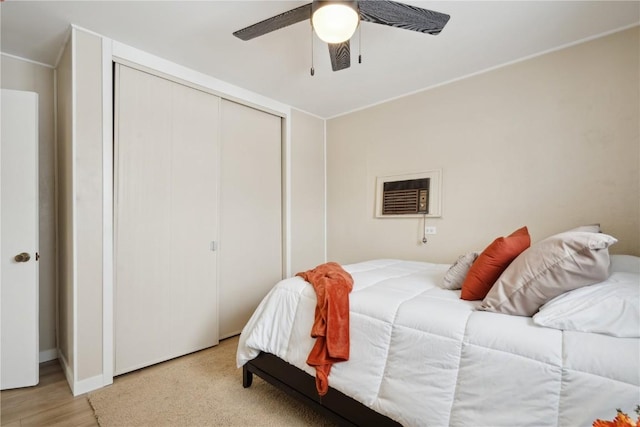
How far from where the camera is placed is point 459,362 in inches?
49.9

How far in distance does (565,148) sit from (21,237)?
163 inches

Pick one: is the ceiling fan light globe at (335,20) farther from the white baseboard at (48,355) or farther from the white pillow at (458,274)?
the white baseboard at (48,355)

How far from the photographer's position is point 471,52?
8.27ft

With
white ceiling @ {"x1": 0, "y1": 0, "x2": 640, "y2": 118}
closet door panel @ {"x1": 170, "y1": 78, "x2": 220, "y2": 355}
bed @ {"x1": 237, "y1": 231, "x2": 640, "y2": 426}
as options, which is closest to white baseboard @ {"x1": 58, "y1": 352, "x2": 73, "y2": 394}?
closet door panel @ {"x1": 170, "y1": 78, "x2": 220, "y2": 355}

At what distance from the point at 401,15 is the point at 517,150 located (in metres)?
1.69

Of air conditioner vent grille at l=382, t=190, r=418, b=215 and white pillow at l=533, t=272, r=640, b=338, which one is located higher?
air conditioner vent grille at l=382, t=190, r=418, b=215

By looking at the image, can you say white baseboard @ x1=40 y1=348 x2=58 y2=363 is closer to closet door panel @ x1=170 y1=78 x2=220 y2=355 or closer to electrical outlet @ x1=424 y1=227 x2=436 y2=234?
closet door panel @ x1=170 y1=78 x2=220 y2=355

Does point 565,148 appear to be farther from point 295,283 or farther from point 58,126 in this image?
point 58,126

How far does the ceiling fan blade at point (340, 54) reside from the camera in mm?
1899

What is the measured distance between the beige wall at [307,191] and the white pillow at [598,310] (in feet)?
9.02

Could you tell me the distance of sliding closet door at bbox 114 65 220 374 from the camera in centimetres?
236

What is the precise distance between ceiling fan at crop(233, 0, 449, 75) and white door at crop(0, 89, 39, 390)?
175 cm

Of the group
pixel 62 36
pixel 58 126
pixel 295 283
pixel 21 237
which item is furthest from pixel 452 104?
pixel 21 237

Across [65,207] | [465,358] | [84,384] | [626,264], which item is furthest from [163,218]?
[626,264]
